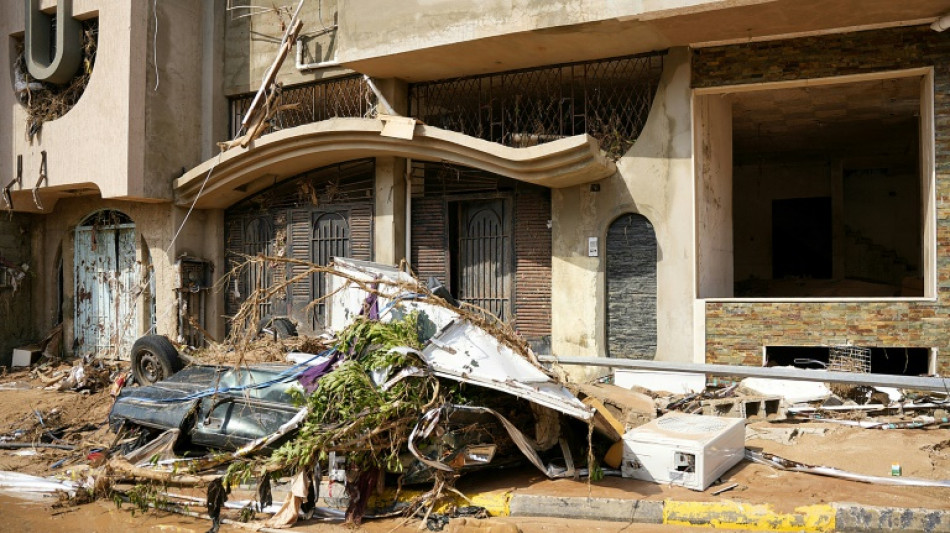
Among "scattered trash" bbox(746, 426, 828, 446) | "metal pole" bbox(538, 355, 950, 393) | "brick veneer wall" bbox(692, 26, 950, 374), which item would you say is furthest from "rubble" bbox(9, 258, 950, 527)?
"brick veneer wall" bbox(692, 26, 950, 374)

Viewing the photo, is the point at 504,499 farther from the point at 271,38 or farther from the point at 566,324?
the point at 271,38

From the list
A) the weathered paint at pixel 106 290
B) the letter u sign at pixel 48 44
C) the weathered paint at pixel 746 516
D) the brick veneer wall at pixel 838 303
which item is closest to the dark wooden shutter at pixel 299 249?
the weathered paint at pixel 106 290

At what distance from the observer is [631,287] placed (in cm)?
1112

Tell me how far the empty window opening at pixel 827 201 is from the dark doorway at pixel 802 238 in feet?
0.08

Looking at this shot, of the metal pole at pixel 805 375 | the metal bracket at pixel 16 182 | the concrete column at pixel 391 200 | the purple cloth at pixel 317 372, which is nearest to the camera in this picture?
the metal pole at pixel 805 375

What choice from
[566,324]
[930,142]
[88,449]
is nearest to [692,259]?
[566,324]

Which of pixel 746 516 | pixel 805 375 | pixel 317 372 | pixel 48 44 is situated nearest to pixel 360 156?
pixel 317 372

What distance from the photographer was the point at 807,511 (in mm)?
5613

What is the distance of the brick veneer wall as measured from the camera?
9.44 m

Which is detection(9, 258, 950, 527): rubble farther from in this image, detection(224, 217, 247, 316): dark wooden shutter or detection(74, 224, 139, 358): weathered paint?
detection(74, 224, 139, 358): weathered paint

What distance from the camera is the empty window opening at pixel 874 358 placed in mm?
10094

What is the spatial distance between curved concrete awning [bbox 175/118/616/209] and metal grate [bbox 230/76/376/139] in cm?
90

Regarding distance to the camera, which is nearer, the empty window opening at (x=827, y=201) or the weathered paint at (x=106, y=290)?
the empty window opening at (x=827, y=201)

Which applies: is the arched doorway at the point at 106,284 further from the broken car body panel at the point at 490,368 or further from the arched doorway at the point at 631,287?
the broken car body panel at the point at 490,368
